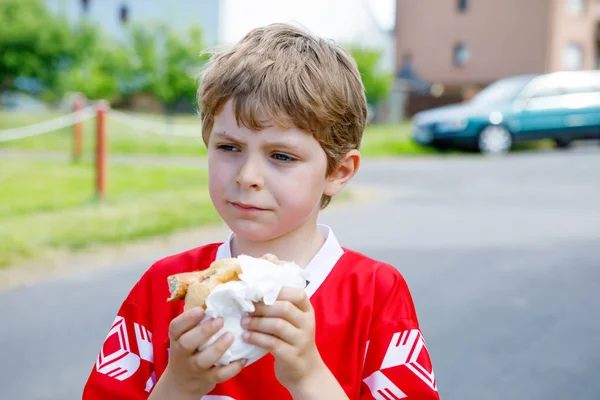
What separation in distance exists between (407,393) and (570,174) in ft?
44.0

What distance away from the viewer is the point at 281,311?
160 cm

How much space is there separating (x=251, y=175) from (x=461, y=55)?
44.0m

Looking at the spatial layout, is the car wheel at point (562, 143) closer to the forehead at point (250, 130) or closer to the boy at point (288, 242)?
the boy at point (288, 242)

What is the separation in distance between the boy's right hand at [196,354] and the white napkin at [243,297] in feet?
0.04

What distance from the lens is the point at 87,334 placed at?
17.2 feet

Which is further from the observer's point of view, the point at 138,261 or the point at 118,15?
the point at 118,15

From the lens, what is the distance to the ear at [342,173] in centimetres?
205

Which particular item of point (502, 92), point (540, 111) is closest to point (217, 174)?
point (540, 111)

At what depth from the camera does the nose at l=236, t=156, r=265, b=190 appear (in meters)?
1.82

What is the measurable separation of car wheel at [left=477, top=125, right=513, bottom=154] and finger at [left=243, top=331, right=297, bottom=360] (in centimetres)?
1728

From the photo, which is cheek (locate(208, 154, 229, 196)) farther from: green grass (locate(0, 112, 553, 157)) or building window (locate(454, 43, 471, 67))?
building window (locate(454, 43, 471, 67))

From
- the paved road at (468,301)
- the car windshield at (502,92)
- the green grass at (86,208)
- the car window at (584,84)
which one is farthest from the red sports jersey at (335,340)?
the car window at (584,84)

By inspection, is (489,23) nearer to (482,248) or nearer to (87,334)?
(482,248)

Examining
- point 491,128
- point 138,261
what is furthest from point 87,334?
point 491,128
